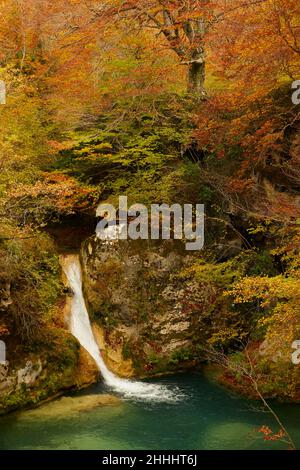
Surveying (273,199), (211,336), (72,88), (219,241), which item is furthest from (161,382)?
(72,88)

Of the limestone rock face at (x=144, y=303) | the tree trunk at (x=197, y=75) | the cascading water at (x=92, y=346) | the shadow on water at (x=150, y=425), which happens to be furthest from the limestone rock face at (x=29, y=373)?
the tree trunk at (x=197, y=75)

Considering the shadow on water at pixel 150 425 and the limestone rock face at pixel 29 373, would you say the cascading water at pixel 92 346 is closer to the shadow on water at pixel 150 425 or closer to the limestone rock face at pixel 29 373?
the shadow on water at pixel 150 425

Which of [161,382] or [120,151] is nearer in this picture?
[161,382]

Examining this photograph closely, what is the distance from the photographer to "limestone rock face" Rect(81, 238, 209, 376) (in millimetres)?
12633

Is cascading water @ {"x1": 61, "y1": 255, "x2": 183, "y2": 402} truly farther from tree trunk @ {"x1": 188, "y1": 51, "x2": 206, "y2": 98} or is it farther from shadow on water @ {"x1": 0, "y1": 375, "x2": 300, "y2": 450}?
tree trunk @ {"x1": 188, "y1": 51, "x2": 206, "y2": 98}

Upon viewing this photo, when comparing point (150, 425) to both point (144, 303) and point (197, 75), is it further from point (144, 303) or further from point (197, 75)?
point (197, 75)

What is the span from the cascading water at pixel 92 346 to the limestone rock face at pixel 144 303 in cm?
21

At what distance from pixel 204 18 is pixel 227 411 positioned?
37.5 feet

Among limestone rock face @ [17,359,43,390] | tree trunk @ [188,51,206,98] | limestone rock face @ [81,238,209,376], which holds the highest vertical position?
tree trunk @ [188,51,206,98]

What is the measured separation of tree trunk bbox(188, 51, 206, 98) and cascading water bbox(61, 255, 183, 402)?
6.88 meters

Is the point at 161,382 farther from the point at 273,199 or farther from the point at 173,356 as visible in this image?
the point at 273,199

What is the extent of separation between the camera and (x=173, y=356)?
41.4 ft

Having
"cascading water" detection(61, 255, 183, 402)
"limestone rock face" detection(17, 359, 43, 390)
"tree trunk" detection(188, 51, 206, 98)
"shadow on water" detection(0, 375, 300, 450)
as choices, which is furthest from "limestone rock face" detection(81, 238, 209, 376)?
"tree trunk" detection(188, 51, 206, 98)

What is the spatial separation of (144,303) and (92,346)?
6.08ft
